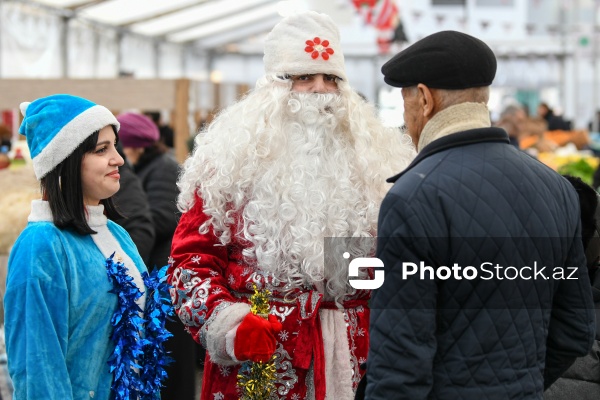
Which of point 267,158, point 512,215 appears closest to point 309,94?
point 267,158

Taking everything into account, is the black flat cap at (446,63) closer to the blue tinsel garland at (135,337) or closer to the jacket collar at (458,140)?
the jacket collar at (458,140)

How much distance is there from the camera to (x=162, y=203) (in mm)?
5453

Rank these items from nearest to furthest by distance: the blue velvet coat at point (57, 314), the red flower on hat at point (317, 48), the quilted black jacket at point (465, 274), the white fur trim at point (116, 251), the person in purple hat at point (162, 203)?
the quilted black jacket at point (465, 274) → the blue velvet coat at point (57, 314) → the white fur trim at point (116, 251) → the red flower on hat at point (317, 48) → the person in purple hat at point (162, 203)

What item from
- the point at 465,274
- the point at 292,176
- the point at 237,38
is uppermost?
the point at 237,38

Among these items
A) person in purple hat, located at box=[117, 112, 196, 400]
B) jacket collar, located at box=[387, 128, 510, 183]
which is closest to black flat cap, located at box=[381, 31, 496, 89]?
jacket collar, located at box=[387, 128, 510, 183]

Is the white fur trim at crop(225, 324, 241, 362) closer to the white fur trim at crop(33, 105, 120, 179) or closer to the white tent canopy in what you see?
the white fur trim at crop(33, 105, 120, 179)

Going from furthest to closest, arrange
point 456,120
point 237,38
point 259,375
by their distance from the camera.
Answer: point 237,38 → point 259,375 → point 456,120

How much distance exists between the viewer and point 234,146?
3016 mm

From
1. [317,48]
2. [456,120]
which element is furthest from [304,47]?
[456,120]

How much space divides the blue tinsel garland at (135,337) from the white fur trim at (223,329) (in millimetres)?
164

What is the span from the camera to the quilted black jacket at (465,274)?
Answer: 2.08m

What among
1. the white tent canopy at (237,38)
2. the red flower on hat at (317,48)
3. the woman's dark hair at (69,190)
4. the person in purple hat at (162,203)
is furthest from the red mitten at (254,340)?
the white tent canopy at (237,38)

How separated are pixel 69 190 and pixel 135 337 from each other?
489 millimetres

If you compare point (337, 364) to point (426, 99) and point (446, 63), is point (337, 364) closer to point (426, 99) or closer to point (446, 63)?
point (426, 99)
